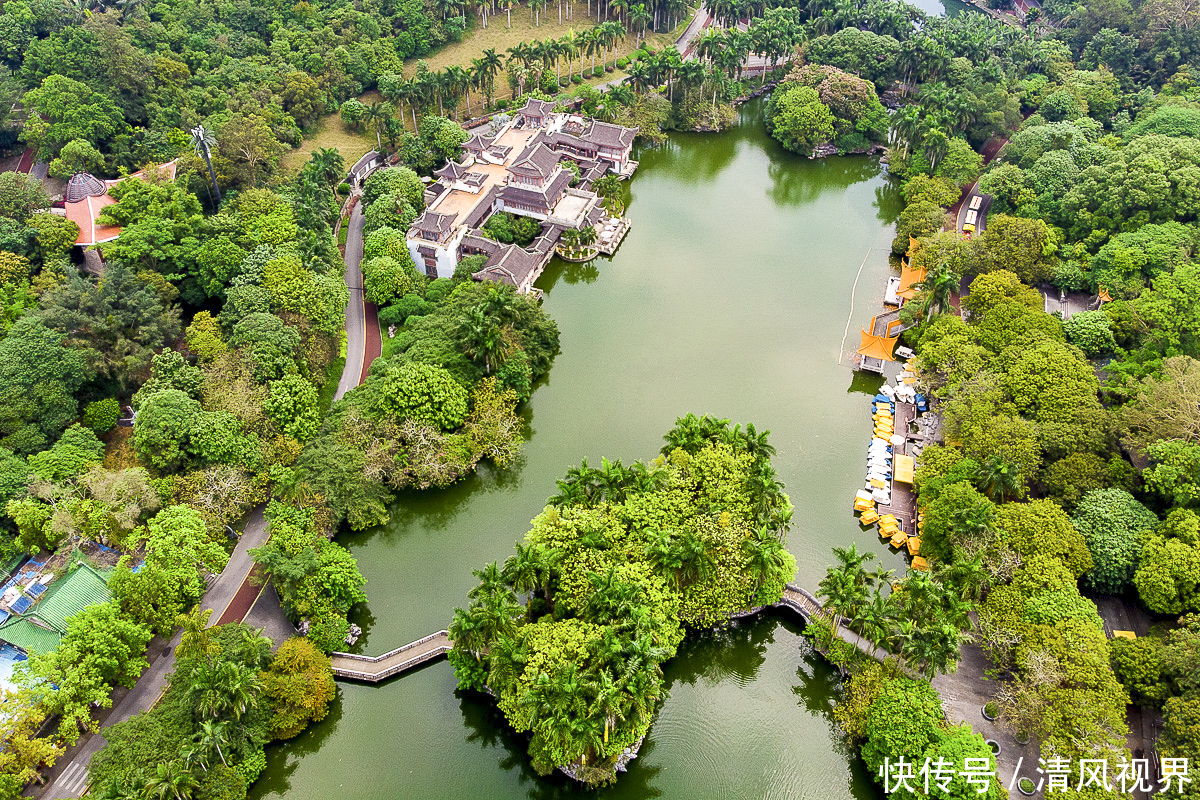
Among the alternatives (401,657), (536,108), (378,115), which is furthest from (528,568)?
(378,115)

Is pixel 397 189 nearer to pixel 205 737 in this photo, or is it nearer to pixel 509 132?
pixel 509 132

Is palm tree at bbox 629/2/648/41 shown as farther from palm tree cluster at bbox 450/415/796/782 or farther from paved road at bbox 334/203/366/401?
palm tree cluster at bbox 450/415/796/782

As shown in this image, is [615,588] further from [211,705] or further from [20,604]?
[20,604]

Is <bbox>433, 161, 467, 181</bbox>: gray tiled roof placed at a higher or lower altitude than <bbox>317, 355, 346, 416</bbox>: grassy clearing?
higher

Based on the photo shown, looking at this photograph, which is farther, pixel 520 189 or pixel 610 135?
pixel 610 135

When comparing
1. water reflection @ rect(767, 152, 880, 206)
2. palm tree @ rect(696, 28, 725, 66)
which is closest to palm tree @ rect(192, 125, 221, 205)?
water reflection @ rect(767, 152, 880, 206)

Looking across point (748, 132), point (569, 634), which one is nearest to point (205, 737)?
point (569, 634)

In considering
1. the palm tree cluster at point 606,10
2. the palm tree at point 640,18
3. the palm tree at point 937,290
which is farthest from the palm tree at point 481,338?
the palm tree at point 640,18
